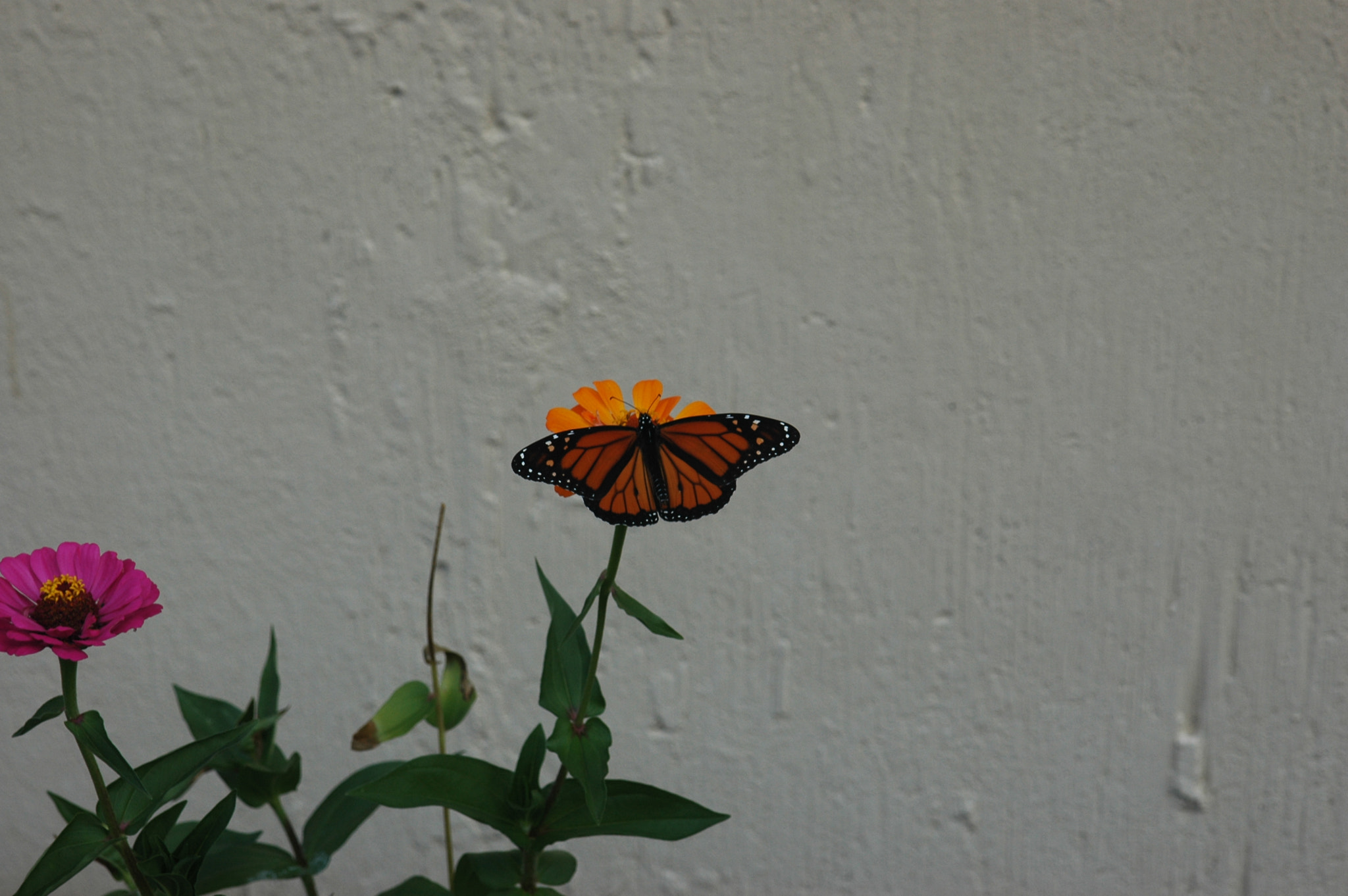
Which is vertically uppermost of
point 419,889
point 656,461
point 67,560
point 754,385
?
point 754,385

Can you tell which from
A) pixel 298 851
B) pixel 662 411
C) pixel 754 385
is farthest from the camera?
pixel 754 385

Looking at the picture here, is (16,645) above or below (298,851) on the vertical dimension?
above

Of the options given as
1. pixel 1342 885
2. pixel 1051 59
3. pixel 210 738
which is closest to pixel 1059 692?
pixel 1342 885

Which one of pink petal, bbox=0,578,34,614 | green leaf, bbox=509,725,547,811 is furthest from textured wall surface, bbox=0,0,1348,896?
pink petal, bbox=0,578,34,614

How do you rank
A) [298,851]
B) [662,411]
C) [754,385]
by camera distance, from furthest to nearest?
[754,385], [298,851], [662,411]

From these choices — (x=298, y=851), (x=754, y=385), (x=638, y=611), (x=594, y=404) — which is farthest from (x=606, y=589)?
(x=754, y=385)

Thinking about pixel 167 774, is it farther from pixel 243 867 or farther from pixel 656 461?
pixel 656 461
